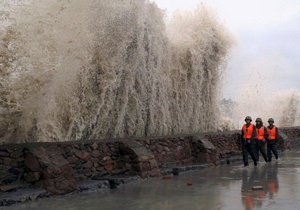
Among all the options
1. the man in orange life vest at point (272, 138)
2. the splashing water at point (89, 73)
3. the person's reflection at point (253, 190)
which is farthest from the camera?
the man in orange life vest at point (272, 138)

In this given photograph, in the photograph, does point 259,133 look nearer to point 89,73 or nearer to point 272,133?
point 272,133

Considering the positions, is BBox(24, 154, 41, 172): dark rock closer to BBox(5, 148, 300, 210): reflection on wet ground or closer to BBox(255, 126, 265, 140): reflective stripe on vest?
BBox(5, 148, 300, 210): reflection on wet ground

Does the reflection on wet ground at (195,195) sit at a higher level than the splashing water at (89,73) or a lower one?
lower

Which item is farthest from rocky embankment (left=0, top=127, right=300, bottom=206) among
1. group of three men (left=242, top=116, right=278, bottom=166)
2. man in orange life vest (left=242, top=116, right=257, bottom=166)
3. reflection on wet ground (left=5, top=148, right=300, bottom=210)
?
group of three men (left=242, top=116, right=278, bottom=166)

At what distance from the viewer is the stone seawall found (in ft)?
21.7

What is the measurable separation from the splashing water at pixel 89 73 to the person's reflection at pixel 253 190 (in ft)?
10.8

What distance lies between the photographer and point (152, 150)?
9570mm

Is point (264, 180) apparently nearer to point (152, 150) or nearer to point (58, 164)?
point (152, 150)

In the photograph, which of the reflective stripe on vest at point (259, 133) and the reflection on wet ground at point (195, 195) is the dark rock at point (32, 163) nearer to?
the reflection on wet ground at point (195, 195)

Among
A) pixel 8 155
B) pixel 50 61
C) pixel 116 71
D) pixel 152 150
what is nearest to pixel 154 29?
pixel 116 71

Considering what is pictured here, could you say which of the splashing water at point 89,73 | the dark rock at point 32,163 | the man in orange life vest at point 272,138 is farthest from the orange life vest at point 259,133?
the dark rock at point 32,163

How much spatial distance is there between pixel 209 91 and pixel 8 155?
10.7 m

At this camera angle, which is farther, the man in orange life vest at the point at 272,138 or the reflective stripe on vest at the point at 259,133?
the man in orange life vest at the point at 272,138

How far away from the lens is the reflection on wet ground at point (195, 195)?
5704 mm
